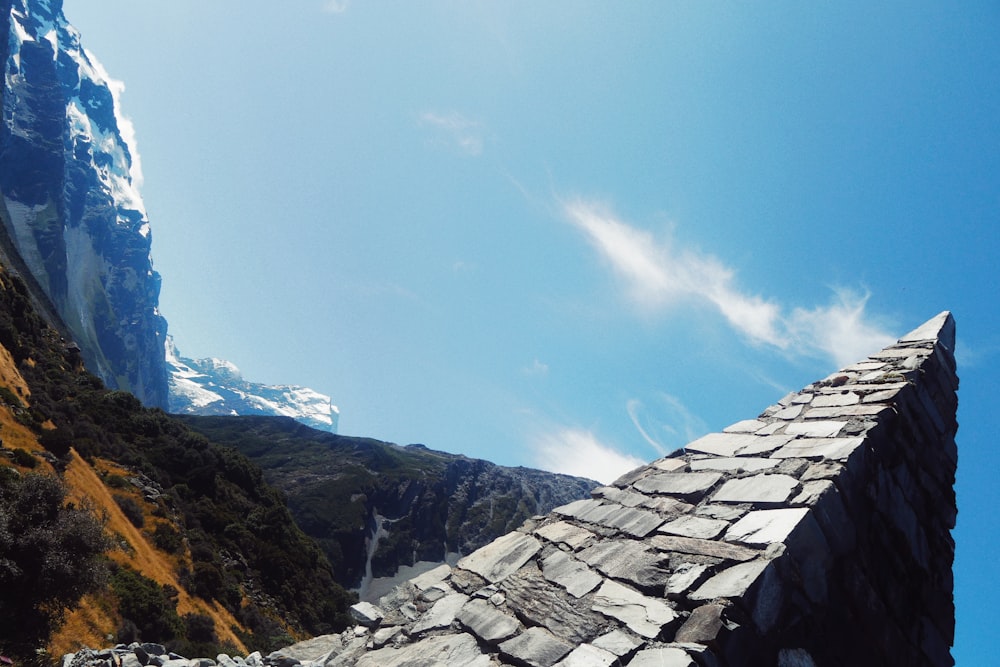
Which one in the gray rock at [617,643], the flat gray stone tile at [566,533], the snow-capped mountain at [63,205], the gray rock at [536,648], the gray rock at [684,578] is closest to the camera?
the gray rock at [617,643]

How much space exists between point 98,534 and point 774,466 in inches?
576

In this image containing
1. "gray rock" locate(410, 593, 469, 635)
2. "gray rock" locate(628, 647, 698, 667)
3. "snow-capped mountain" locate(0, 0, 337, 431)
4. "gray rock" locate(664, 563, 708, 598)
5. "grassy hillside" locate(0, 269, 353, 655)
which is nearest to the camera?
"gray rock" locate(628, 647, 698, 667)

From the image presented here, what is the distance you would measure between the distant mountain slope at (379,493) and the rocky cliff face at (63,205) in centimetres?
6756

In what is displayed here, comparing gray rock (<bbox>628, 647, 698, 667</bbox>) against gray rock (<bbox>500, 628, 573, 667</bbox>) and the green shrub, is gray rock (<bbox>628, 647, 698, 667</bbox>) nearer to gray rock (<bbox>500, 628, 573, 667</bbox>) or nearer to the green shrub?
gray rock (<bbox>500, 628, 573, 667</bbox>)

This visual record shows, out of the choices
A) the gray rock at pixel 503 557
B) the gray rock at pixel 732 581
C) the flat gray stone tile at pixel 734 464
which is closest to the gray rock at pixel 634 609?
the gray rock at pixel 732 581

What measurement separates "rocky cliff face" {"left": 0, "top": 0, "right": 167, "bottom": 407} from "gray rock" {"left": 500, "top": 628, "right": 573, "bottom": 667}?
148 m

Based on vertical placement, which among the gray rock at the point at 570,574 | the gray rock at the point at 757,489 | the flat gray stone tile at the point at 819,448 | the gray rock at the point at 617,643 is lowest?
the gray rock at the point at 617,643

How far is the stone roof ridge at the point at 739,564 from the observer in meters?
3.18

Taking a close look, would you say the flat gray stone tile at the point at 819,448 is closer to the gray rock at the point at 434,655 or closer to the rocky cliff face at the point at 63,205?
the gray rock at the point at 434,655

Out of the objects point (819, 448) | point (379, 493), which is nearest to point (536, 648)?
point (819, 448)

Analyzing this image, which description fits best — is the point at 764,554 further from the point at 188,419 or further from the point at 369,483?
the point at 188,419

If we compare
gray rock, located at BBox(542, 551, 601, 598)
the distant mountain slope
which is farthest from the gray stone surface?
the distant mountain slope

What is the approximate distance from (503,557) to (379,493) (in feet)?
280

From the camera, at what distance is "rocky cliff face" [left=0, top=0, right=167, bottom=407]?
139 metres
